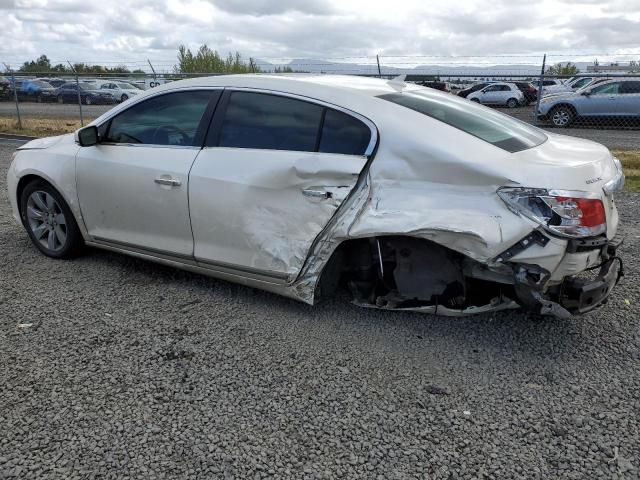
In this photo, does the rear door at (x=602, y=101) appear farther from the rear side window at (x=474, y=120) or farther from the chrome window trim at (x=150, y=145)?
the chrome window trim at (x=150, y=145)

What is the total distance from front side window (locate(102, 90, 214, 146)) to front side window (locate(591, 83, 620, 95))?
15.9m

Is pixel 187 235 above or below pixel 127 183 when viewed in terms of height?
below

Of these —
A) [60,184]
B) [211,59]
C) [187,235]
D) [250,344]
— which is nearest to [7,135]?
[60,184]

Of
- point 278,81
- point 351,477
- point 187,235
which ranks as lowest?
point 351,477

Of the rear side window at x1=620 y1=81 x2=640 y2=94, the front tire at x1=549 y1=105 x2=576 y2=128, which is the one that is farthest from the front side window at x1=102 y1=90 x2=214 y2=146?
the rear side window at x1=620 y1=81 x2=640 y2=94

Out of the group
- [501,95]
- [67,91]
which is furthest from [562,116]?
[67,91]

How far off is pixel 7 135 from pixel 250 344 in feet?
42.8

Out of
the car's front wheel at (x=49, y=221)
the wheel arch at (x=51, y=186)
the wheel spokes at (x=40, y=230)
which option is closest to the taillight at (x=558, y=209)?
the wheel arch at (x=51, y=186)

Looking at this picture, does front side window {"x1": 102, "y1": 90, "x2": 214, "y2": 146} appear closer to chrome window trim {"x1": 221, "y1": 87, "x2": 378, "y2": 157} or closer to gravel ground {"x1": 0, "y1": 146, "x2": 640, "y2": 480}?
chrome window trim {"x1": 221, "y1": 87, "x2": 378, "y2": 157}

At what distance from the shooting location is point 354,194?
10.8ft

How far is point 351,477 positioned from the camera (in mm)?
2320

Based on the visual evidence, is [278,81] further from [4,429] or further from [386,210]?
[4,429]

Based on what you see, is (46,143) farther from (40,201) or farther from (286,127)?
(286,127)

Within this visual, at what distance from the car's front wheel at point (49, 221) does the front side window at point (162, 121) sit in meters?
0.78
